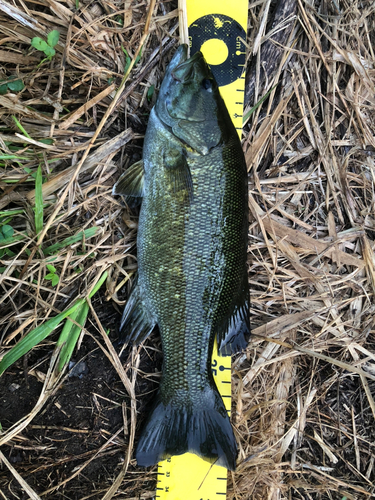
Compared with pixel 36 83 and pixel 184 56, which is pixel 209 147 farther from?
pixel 36 83

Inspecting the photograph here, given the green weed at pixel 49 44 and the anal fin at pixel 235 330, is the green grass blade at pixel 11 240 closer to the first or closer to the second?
the green weed at pixel 49 44

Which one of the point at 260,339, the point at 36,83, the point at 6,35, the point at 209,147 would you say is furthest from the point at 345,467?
the point at 6,35

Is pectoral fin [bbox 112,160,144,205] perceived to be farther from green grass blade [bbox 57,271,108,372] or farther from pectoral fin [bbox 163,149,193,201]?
green grass blade [bbox 57,271,108,372]

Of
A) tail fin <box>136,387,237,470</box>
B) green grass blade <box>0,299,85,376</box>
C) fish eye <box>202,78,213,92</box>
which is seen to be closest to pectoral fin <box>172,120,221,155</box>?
fish eye <box>202,78,213,92</box>

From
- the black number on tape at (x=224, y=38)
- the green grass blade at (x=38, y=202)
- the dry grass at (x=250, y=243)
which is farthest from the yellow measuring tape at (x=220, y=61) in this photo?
the green grass blade at (x=38, y=202)

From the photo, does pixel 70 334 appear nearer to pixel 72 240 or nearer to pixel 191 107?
pixel 72 240

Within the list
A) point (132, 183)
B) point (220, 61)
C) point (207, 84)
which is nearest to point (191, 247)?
point (132, 183)

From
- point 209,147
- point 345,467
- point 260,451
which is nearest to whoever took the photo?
point 209,147
